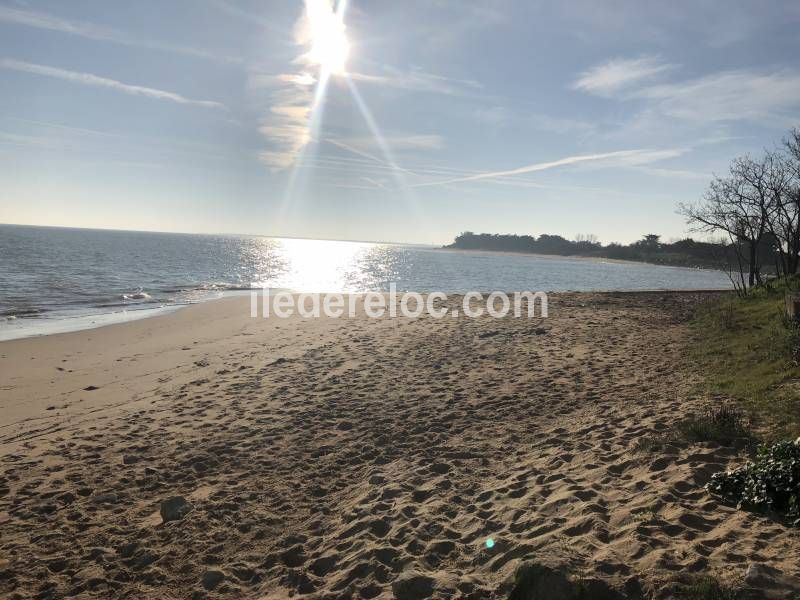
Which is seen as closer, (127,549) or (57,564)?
(57,564)

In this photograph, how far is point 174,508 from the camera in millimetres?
5570

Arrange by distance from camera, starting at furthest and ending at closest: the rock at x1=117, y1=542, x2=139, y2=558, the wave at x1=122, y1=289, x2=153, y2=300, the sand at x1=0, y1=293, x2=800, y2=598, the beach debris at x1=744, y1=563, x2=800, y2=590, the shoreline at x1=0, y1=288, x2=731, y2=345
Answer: the wave at x1=122, y1=289, x2=153, y2=300 < the shoreline at x1=0, y1=288, x2=731, y2=345 < the rock at x1=117, y1=542, x2=139, y2=558 < the sand at x1=0, y1=293, x2=800, y2=598 < the beach debris at x1=744, y1=563, x2=800, y2=590

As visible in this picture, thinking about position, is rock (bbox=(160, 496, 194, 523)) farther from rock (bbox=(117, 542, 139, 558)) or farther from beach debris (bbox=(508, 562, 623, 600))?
beach debris (bbox=(508, 562, 623, 600))

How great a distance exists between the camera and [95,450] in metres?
7.27

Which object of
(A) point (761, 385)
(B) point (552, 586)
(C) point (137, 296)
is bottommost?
(B) point (552, 586)

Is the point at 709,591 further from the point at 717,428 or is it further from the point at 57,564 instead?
the point at 57,564

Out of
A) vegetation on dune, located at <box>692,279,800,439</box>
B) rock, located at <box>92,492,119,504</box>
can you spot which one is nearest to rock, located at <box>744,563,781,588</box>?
vegetation on dune, located at <box>692,279,800,439</box>

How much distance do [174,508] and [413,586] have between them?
3152 millimetres

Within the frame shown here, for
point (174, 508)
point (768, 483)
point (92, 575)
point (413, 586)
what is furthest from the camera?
point (174, 508)

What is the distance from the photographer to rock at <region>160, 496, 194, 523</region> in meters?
5.46

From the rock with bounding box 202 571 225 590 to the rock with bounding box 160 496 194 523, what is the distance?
1155 millimetres

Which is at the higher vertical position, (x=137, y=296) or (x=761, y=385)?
(x=137, y=296)

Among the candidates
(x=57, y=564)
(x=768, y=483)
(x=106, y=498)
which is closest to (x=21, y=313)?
(x=106, y=498)

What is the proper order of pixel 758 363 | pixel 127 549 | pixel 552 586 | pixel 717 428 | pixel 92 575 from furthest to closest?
pixel 758 363 < pixel 717 428 < pixel 127 549 < pixel 92 575 < pixel 552 586
